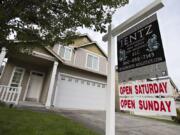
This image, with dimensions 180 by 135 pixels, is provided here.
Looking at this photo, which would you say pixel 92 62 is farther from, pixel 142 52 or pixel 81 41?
pixel 142 52

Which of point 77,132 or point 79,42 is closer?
point 77,132

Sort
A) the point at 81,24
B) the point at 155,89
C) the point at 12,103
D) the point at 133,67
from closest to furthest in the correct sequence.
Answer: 1. the point at 155,89
2. the point at 133,67
3. the point at 81,24
4. the point at 12,103

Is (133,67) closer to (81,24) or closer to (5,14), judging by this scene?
(81,24)

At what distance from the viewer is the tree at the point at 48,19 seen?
3.61m

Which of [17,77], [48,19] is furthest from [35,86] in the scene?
[48,19]

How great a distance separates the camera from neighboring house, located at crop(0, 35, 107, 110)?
9.41 meters

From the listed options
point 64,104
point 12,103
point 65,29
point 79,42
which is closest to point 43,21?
point 65,29

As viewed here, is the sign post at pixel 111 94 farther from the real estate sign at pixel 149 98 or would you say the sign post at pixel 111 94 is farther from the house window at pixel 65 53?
the house window at pixel 65 53

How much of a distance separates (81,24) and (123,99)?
2.54 meters

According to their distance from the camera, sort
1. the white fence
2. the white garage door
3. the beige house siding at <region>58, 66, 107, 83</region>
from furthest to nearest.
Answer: the beige house siding at <region>58, 66, 107, 83</region> → the white garage door → the white fence

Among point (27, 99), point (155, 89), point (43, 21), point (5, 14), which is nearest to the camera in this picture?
point (155, 89)

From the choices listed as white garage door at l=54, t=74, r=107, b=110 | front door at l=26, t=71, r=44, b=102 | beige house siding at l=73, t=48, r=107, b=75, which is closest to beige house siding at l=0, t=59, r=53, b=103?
front door at l=26, t=71, r=44, b=102

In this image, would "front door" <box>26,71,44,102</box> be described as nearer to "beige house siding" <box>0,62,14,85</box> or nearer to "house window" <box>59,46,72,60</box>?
"beige house siding" <box>0,62,14,85</box>

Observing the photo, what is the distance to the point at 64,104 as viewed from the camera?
33.7 ft
